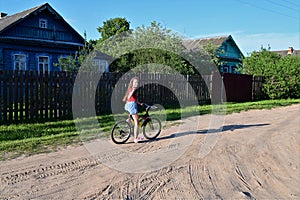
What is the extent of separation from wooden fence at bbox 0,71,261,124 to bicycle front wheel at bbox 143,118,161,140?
13.9ft

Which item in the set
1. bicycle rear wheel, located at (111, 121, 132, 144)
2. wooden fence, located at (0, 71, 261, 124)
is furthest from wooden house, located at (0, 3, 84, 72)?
bicycle rear wheel, located at (111, 121, 132, 144)

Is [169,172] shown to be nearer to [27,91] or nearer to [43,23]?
[27,91]

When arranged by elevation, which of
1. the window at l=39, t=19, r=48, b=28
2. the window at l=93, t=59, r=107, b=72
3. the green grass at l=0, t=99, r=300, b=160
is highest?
the window at l=39, t=19, r=48, b=28

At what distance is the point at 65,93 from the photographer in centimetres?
1058

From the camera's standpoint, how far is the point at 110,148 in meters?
6.22

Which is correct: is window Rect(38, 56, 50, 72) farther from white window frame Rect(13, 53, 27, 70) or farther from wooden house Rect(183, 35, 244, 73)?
wooden house Rect(183, 35, 244, 73)

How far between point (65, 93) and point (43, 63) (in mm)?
12465

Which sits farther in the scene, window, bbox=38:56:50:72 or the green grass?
window, bbox=38:56:50:72

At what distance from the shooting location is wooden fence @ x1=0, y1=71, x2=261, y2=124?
9.30m

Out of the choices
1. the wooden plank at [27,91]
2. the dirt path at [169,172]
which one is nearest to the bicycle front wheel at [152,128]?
the dirt path at [169,172]

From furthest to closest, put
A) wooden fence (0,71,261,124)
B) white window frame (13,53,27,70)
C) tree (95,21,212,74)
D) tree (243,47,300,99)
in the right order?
white window frame (13,53,27,70), tree (243,47,300,99), tree (95,21,212,74), wooden fence (0,71,261,124)

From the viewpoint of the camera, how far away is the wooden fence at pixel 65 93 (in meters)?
9.30

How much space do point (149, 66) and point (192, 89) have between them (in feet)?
9.29

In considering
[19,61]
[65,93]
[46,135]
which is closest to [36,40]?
[19,61]
